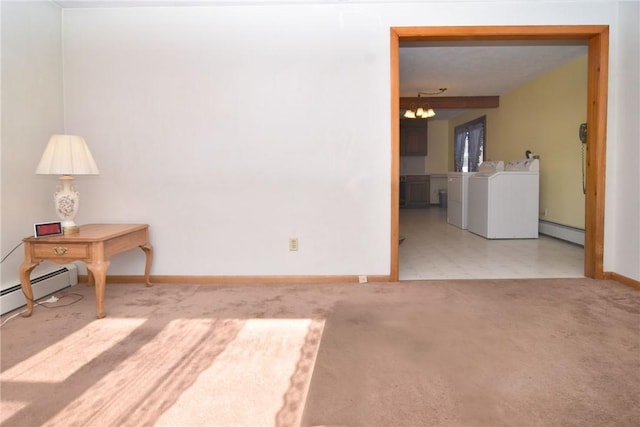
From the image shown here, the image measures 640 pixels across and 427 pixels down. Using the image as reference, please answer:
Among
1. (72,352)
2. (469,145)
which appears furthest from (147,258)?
(469,145)

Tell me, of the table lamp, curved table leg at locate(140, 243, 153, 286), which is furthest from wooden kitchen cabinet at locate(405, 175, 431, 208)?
the table lamp

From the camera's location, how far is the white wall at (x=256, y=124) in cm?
326

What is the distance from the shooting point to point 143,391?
164 cm

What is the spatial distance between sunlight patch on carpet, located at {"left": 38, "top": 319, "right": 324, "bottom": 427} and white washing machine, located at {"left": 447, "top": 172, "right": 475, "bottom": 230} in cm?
461

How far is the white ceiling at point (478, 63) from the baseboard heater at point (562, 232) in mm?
2004

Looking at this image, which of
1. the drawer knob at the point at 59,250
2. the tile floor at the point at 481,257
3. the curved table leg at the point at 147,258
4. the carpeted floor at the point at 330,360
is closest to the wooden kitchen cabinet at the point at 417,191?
the tile floor at the point at 481,257

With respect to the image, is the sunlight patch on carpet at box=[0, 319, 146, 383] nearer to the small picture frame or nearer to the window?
the small picture frame

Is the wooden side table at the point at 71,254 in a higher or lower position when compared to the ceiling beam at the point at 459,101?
lower

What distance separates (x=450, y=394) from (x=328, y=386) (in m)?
0.47

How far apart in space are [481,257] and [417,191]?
601 cm

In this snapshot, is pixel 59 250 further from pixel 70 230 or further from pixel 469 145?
pixel 469 145

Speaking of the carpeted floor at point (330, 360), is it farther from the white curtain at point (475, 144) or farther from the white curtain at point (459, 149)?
the white curtain at point (459, 149)

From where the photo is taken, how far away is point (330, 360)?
6.29 ft

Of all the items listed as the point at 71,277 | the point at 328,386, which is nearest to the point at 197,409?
the point at 328,386
